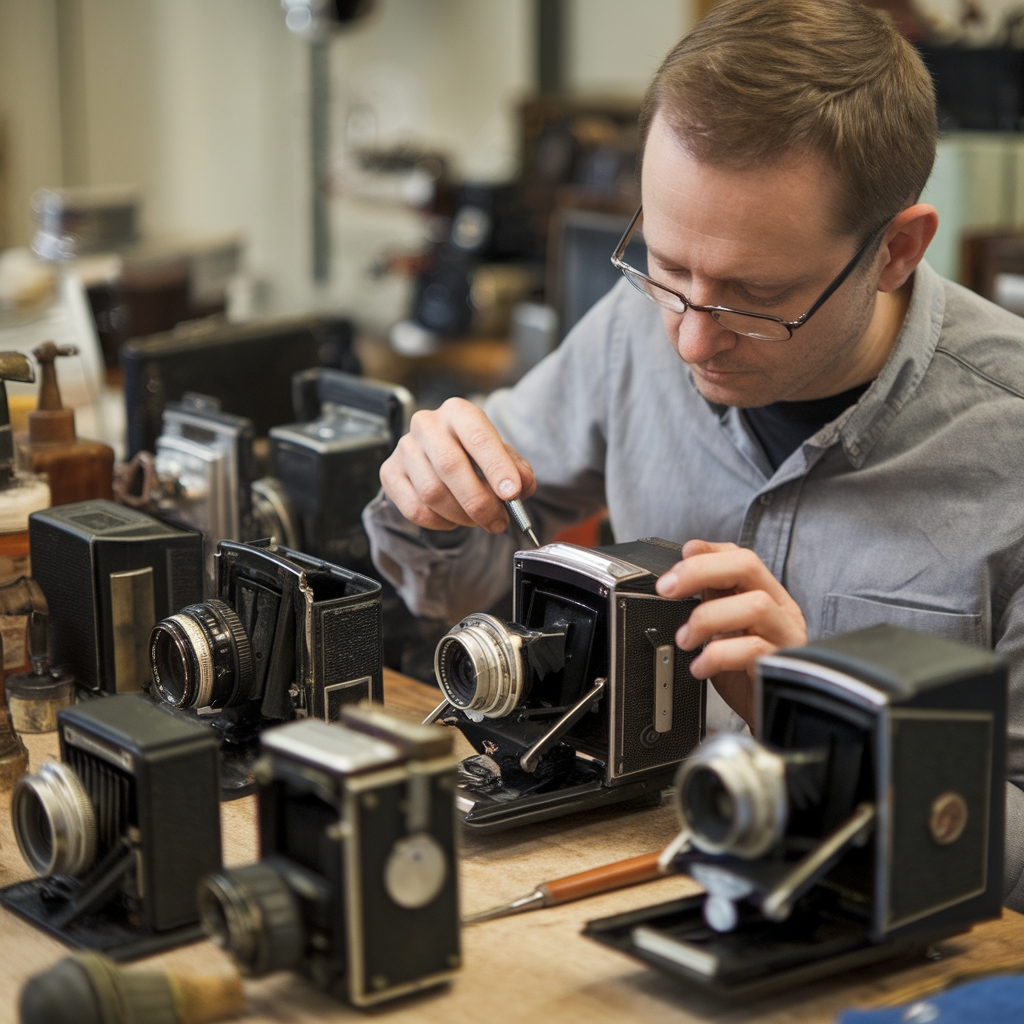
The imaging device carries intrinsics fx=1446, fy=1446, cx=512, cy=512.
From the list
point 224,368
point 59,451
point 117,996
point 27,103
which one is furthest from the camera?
point 27,103

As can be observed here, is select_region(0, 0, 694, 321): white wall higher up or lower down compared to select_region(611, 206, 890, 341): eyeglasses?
higher up

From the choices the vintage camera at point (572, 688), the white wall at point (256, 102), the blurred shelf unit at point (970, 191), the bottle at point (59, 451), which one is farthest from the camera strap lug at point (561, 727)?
the white wall at point (256, 102)

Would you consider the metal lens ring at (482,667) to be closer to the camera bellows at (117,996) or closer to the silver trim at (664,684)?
the silver trim at (664,684)

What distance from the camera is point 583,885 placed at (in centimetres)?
99

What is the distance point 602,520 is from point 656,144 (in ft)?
1.94

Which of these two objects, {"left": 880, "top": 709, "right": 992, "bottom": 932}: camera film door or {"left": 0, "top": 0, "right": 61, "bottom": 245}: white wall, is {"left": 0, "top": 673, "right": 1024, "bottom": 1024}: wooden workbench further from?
{"left": 0, "top": 0, "right": 61, "bottom": 245}: white wall

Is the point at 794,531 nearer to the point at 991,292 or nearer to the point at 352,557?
the point at 352,557

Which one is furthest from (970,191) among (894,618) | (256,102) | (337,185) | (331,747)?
(256,102)

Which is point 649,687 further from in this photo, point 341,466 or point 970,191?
point 970,191

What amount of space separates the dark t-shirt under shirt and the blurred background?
35cm

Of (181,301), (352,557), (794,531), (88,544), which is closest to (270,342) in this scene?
(352,557)

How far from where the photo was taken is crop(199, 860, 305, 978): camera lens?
0.83 meters

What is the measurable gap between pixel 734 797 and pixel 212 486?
89cm

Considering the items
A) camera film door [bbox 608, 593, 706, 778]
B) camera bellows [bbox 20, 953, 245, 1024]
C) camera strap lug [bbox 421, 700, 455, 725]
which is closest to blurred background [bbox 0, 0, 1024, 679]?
camera strap lug [bbox 421, 700, 455, 725]
